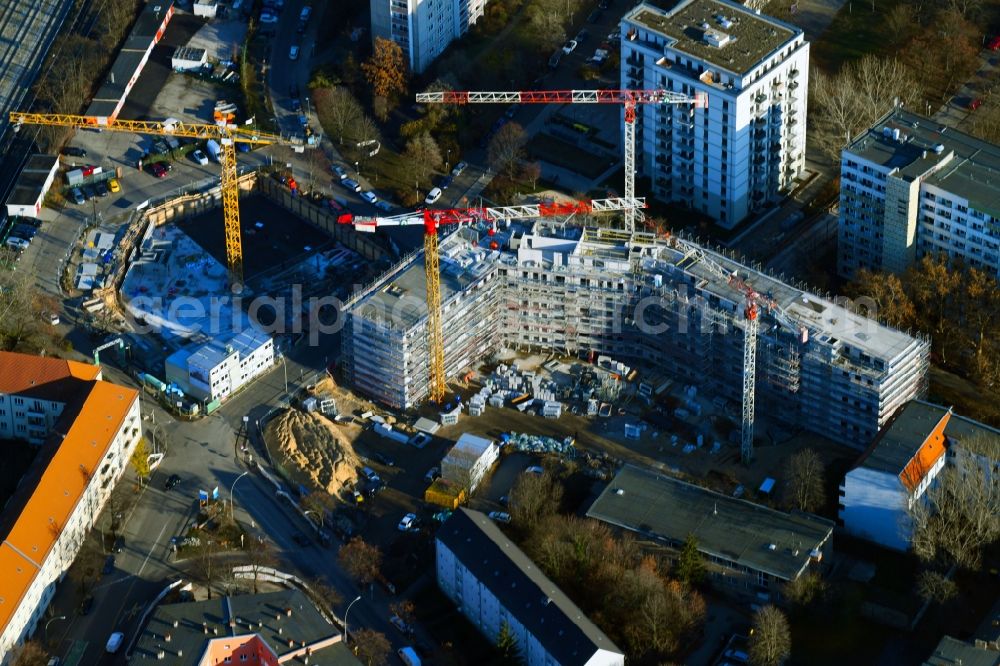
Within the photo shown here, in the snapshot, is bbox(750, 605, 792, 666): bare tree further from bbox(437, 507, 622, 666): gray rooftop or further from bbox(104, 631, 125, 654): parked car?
bbox(104, 631, 125, 654): parked car

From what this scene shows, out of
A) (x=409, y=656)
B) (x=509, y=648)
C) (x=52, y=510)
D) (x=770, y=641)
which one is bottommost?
(x=409, y=656)

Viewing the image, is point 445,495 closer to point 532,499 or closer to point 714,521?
point 532,499

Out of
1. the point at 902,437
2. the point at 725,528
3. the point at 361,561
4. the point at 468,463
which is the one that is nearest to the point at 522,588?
the point at 361,561

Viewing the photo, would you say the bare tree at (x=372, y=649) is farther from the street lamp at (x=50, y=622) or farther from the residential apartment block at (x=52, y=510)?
the residential apartment block at (x=52, y=510)

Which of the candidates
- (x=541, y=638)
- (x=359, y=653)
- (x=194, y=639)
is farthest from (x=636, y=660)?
(x=194, y=639)

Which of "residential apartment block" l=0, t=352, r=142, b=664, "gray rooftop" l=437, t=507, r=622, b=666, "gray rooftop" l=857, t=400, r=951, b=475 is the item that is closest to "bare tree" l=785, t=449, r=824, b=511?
"gray rooftop" l=857, t=400, r=951, b=475

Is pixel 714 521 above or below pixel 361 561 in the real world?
below
